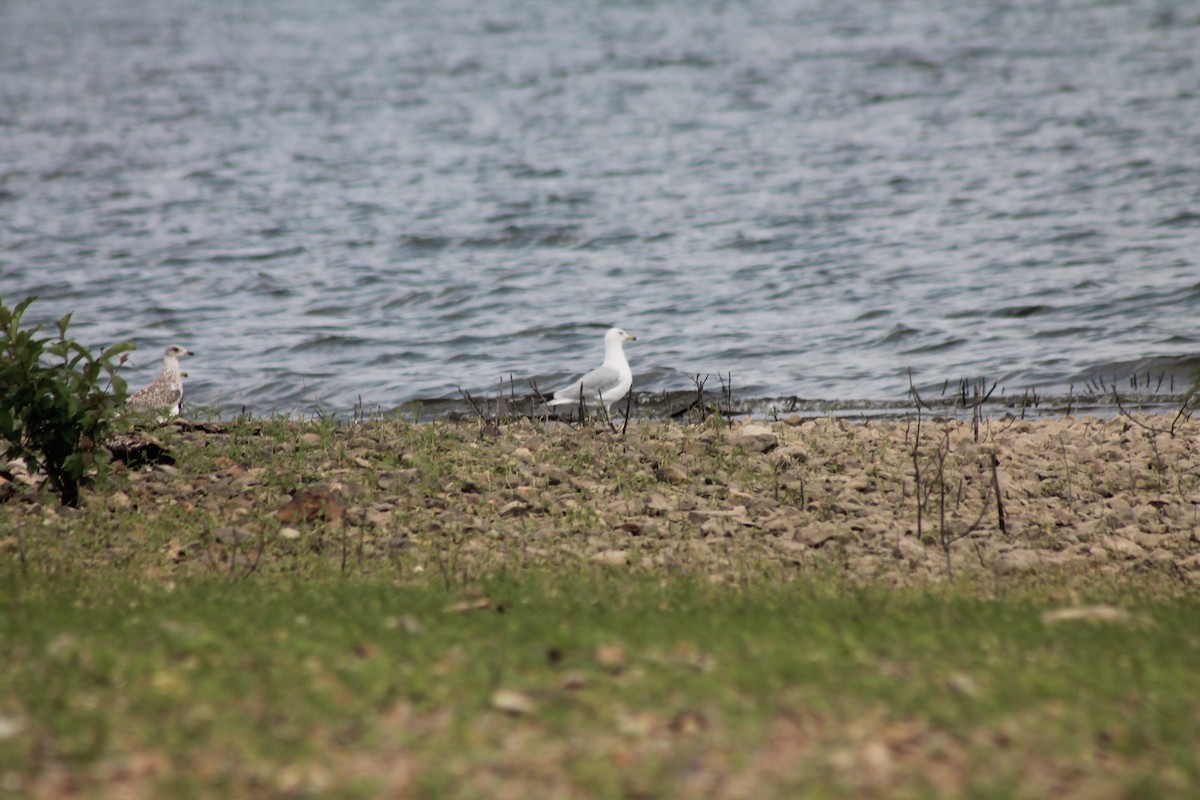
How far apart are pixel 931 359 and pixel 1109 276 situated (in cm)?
504

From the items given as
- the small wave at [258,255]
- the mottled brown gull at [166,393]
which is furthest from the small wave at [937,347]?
the small wave at [258,255]

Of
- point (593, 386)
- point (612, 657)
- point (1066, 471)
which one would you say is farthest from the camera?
point (593, 386)

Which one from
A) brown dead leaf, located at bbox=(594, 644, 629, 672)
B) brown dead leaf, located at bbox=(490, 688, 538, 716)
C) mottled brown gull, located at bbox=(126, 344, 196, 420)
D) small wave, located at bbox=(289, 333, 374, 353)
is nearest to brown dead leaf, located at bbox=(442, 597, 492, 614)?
brown dead leaf, located at bbox=(594, 644, 629, 672)

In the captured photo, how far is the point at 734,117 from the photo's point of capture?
38.6 metres

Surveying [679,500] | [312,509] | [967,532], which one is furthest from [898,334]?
[312,509]

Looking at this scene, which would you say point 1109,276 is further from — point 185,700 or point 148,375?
point 185,700

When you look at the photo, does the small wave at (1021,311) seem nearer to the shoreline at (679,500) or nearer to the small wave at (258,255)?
the shoreline at (679,500)

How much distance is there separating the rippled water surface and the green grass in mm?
9853

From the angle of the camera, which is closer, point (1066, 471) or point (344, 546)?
point (344, 546)

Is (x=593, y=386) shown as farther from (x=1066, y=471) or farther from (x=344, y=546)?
(x=344, y=546)

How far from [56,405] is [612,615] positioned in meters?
4.76

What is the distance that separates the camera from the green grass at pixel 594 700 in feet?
15.8

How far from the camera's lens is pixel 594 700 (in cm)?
547

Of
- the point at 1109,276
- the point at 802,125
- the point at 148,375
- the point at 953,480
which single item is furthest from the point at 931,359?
the point at 802,125
